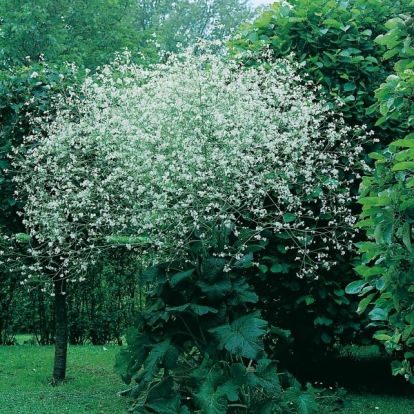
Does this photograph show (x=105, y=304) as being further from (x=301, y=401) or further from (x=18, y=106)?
(x=301, y=401)

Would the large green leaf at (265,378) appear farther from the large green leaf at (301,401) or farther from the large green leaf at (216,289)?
the large green leaf at (216,289)

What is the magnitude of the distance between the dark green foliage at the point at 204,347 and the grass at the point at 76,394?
2.13 ft

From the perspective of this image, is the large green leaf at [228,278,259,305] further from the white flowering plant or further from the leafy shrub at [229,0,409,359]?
the leafy shrub at [229,0,409,359]

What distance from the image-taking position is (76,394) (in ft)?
21.8

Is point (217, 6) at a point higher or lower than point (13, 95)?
higher

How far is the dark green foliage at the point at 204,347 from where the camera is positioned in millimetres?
5195

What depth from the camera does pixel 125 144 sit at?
558cm

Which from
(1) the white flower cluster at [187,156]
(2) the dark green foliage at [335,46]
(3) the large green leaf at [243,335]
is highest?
(2) the dark green foliage at [335,46]

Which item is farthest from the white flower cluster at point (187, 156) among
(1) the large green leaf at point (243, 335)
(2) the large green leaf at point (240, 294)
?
(1) the large green leaf at point (243, 335)

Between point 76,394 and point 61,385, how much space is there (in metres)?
0.51

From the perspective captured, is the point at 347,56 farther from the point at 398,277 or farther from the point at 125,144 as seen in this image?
the point at 398,277

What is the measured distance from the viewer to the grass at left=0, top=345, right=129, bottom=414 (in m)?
6.11

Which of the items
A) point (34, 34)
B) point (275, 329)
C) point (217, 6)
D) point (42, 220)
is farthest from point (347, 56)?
point (217, 6)

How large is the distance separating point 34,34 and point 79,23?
245 centimetres
